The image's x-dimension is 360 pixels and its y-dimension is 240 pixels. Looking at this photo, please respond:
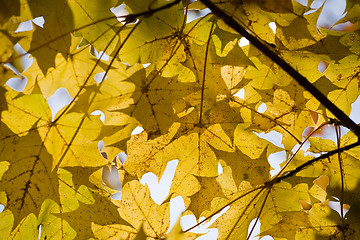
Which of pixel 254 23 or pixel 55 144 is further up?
pixel 254 23

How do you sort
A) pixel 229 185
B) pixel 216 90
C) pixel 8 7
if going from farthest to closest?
1. pixel 229 185
2. pixel 216 90
3. pixel 8 7

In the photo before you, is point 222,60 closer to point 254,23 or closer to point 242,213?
point 254,23

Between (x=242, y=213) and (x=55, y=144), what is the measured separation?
75 centimetres

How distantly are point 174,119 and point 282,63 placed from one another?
402mm

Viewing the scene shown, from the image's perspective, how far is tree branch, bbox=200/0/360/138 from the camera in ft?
3.56

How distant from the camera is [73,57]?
46.9 inches

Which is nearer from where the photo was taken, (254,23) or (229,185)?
(254,23)

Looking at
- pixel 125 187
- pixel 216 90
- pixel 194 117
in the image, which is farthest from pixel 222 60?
pixel 125 187

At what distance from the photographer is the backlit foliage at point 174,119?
3.83 ft

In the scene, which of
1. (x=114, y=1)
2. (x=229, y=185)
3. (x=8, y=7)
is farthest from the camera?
(x=229, y=185)

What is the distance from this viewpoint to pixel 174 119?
1.25m

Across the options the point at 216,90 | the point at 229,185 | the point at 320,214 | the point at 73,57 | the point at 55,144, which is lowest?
the point at 320,214

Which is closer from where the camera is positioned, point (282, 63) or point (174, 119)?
point (282, 63)

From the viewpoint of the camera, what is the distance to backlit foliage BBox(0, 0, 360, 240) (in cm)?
117
